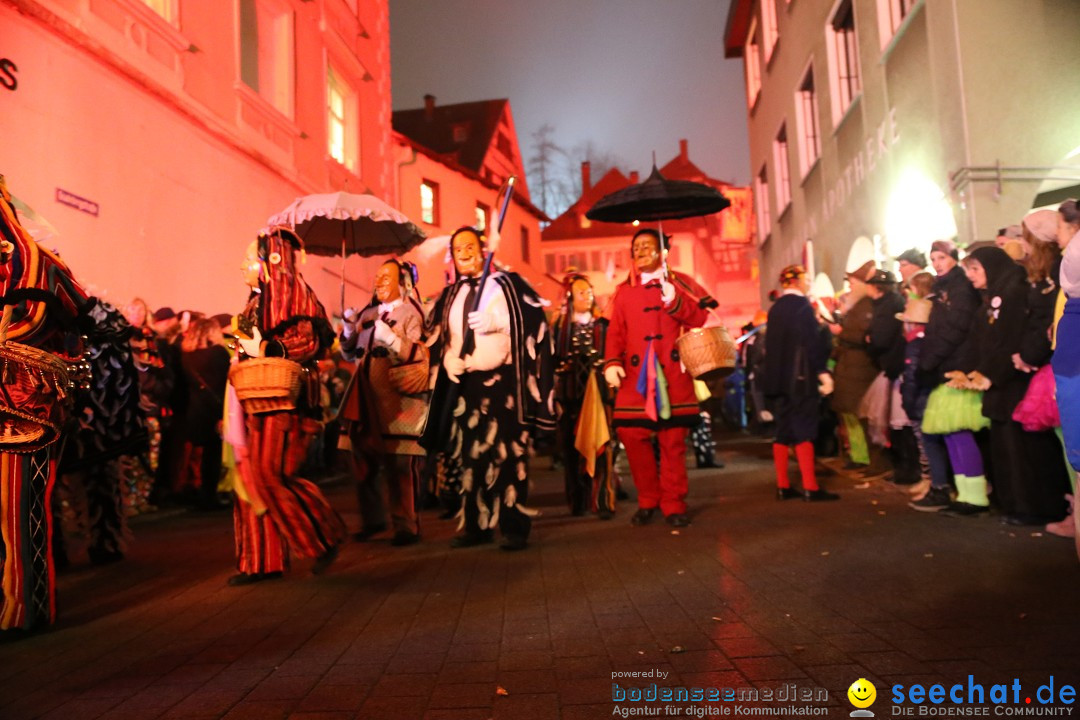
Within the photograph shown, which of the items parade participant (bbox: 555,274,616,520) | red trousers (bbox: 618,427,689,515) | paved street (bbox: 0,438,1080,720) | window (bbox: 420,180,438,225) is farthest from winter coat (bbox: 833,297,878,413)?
window (bbox: 420,180,438,225)

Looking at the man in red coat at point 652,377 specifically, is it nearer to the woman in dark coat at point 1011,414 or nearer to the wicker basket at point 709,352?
the wicker basket at point 709,352

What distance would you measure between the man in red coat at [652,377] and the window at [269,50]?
10.3m

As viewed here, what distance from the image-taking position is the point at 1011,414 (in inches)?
246

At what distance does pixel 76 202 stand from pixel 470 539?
21.8ft

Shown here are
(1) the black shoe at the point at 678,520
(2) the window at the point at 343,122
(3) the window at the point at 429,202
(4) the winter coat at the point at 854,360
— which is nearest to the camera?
(1) the black shoe at the point at 678,520

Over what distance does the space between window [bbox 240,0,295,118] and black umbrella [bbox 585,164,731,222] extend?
910 cm

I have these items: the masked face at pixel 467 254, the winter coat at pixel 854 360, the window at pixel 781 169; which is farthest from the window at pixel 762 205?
the masked face at pixel 467 254

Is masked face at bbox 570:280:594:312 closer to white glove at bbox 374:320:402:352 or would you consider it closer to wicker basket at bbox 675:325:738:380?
wicker basket at bbox 675:325:738:380

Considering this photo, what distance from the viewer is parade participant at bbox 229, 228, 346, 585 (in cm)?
529

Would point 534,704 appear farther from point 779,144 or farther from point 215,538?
point 779,144

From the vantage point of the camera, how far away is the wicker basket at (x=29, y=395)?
407cm

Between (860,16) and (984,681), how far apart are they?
12671 millimetres

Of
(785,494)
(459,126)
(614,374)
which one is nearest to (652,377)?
(614,374)

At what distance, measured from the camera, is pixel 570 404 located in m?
8.48
